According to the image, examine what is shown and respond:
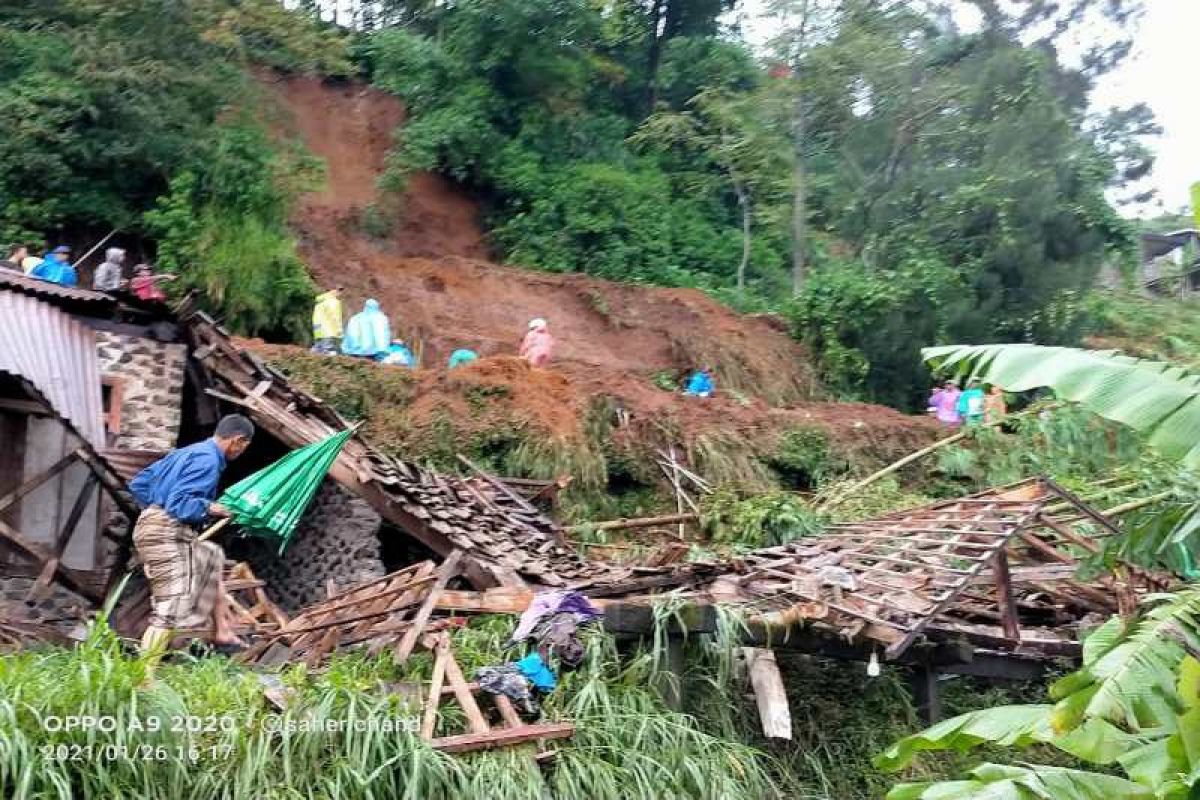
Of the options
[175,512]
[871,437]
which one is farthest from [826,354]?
[175,512]

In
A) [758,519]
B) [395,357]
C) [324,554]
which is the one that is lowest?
[324,554]

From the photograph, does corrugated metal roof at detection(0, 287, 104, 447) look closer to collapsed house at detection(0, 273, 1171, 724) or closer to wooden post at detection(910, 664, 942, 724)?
collapsed house at detection(0, 273, 1171, 724)

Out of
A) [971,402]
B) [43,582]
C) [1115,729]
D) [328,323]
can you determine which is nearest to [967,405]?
[971,402]

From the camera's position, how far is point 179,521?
8.37 metres

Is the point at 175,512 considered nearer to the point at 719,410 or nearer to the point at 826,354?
the point at 719,410

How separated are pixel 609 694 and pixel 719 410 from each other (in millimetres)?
8476

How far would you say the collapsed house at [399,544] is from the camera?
9078 millimetres

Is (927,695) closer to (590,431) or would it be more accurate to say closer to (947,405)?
(590,431)

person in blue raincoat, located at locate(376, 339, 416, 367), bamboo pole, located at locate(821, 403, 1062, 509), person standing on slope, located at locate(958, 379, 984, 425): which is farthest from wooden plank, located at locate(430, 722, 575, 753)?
person standing on slope, located at locate(958, 379, 984, 425)

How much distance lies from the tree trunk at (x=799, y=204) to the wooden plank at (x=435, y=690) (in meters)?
14.5

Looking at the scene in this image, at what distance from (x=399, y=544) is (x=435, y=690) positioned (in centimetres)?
455

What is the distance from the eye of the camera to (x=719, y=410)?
1656 cm

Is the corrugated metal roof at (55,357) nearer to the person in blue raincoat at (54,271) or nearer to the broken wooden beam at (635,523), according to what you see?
the person in blue raincoat at (54,271)

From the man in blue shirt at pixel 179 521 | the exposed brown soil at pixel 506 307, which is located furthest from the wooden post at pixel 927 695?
the exposed brown soil at pixel 506 307
